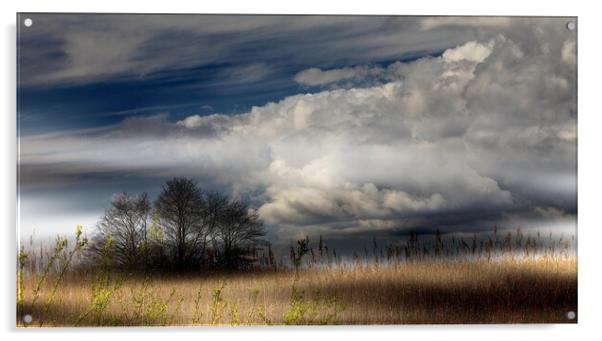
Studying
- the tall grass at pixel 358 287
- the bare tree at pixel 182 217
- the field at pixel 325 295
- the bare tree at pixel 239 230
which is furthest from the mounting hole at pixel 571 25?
the bare tree at pixel 182 217

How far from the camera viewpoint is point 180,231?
525 cm

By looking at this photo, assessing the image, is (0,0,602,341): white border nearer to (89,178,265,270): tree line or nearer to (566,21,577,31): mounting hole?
(566,21,577,31): mounting hole

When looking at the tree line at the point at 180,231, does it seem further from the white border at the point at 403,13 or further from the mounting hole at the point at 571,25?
the mounting hole at the point at 571,25

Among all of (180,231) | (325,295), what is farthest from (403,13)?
(180,231)

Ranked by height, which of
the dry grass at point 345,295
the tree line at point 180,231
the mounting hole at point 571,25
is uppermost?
the mounting hole at point 571,25

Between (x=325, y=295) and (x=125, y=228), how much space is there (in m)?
1.28

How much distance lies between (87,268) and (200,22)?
5.37 feet

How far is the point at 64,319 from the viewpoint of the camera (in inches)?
203

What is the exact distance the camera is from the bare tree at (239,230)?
17.1ft

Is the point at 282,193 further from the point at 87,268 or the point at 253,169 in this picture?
the point at 87,268

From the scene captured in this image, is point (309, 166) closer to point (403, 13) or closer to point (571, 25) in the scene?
point (403, 13)

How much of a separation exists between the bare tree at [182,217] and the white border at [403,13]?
470 mm

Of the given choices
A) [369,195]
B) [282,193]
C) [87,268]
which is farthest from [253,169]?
[87,268]

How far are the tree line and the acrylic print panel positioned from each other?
12 mm
